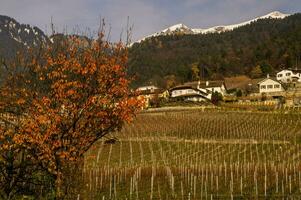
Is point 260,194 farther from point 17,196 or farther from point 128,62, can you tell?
point 17,196

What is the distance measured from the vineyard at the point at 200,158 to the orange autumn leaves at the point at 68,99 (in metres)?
1.03

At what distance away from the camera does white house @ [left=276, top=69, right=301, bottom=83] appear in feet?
290

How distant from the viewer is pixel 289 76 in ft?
293

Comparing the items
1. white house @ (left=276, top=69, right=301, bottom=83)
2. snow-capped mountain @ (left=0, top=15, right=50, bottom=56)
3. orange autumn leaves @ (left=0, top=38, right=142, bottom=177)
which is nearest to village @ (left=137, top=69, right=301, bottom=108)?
white house @ (left=276, top=69, right=301, bottom=83)

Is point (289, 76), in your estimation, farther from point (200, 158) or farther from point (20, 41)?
point (20, 41)

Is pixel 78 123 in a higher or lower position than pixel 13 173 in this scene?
higher

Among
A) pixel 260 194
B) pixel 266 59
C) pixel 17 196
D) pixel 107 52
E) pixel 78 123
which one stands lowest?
pixel 260 194

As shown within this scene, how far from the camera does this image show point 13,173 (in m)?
11.8

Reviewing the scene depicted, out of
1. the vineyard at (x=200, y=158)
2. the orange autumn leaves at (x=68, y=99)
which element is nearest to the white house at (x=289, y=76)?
the vineyard at (x=200, y=158)

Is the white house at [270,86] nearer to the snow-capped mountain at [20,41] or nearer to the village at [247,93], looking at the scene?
the village at [247,93]

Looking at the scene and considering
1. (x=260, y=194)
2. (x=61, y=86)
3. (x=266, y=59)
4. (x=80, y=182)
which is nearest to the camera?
→ (x=80, y=182)


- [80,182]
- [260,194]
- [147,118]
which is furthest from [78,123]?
[147,118]

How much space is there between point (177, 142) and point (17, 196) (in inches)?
1103

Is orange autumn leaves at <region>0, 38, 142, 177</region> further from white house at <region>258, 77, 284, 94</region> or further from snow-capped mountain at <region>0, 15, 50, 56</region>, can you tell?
white house at <region>258, 77, 284, 94</region>
